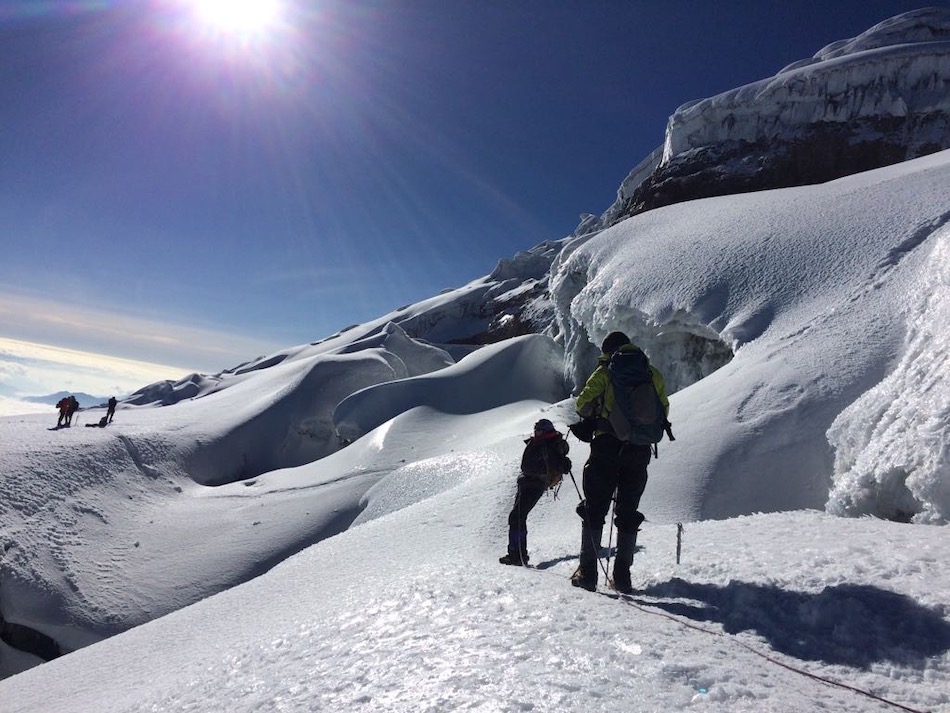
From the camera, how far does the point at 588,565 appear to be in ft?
11.5

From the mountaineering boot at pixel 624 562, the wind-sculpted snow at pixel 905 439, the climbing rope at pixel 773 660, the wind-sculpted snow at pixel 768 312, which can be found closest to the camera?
the climbing rope at pixel 773 660

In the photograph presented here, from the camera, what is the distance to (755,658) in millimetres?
2346

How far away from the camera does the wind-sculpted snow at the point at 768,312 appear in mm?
6090

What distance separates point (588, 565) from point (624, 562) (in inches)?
9.1

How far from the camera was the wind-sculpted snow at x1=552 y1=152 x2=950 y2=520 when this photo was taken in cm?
609

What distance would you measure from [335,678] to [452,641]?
0.53 m

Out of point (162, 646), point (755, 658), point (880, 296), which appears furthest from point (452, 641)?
point (880, 296)

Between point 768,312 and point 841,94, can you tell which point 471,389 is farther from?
point 841,94

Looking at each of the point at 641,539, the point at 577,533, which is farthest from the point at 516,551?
the point at 577,533

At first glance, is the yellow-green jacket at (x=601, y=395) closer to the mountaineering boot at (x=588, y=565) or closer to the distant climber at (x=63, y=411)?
the mountaineering boot at (x=588, y=565)

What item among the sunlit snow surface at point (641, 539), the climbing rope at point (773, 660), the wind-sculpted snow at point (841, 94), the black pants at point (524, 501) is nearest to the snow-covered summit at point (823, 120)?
the wind-sculpted snow at point (841, 94)

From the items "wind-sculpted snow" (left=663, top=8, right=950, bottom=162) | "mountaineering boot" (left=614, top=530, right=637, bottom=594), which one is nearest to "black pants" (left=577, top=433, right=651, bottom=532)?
"mountaineering boot" (left=614, top=530, right=637, bottom=594)

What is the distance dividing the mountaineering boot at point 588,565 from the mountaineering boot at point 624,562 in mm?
141

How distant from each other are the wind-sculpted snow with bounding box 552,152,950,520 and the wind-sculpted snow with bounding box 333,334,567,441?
470 centimetres
